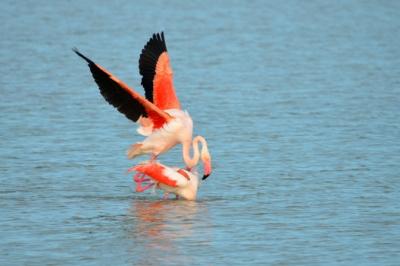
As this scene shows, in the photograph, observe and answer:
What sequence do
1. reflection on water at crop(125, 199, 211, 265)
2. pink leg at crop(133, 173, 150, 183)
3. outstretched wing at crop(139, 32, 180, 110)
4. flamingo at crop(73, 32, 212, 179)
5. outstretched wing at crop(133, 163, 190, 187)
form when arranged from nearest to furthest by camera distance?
reflection on water at crop(125, 199, 211, 265), flamingo at crop(73, 32, 212, 179), outstretched wing at crop(133, 163, 190, 187), pink leg at crop(133, 173, 150, 183), outstretched wing at crop(139, 32, 180, 110)

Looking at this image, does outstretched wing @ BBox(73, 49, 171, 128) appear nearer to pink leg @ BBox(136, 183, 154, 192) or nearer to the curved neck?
the curved neck

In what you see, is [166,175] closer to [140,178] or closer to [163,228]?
[140,178]

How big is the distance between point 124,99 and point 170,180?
0.93 meters

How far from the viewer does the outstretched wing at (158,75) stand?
1324 centimetres

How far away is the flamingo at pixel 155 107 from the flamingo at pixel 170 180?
197 mm

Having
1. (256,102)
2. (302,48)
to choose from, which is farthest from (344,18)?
(256,102)

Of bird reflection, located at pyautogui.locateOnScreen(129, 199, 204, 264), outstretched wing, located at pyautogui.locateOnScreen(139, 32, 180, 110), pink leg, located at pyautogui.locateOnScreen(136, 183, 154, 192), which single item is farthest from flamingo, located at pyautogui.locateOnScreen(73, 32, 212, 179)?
bird reflection, located at pyautogui.locateOnScreen(129, 199, 204, 264)

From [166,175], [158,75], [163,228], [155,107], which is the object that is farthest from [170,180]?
[158,75]

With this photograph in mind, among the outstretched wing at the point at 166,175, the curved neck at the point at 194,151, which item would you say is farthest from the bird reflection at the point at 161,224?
the curved neck at the point at 194,151

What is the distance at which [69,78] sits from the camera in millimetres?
21078

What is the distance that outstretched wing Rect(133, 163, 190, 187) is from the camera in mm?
12320

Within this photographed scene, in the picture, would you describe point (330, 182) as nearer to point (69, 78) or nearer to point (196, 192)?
point (196, 192)

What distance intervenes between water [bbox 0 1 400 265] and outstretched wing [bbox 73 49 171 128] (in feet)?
2.82

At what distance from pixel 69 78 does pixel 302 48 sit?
6.20 meters
